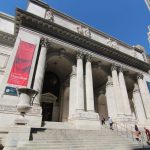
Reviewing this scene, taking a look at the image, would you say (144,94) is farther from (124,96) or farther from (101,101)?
(101,101)

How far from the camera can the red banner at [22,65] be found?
11629 millimetres

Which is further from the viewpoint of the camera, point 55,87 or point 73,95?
point 55,87

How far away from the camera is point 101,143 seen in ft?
28.9

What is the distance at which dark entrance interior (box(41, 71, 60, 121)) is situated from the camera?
754 inches

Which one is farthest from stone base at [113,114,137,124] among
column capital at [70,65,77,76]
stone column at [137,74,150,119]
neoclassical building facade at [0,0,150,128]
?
column capital at [70,65,77,76]

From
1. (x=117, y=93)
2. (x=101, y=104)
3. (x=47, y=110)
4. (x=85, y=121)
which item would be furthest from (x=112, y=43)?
(x=85, y=121)

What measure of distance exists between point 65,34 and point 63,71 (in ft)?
18.2

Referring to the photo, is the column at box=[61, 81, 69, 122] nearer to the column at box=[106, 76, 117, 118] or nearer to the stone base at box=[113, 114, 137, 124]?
the column at box=[106, 76, 117, 118]

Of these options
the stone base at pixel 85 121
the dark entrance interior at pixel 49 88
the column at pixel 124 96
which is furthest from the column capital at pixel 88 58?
the stone base at pixel 85 121

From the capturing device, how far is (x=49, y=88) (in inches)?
807

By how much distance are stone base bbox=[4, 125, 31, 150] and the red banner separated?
487 cm

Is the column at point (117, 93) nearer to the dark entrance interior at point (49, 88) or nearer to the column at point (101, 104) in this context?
the column at point (101, 104)

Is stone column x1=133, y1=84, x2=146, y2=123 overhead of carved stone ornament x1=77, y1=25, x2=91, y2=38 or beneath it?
beneath

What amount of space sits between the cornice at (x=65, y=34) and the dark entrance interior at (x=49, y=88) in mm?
6408
